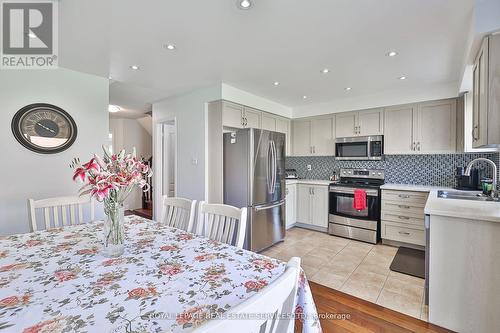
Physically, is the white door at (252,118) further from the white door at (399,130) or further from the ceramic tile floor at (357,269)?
the white door at (399,130)

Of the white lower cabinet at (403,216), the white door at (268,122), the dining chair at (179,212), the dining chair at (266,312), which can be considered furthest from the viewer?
the white door at (268,122)

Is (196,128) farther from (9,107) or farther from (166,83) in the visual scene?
(9,107)

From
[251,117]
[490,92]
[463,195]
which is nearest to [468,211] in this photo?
[490,92]

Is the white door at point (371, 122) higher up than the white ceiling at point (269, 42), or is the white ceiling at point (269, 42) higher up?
the white ceiling at point (269, 42)

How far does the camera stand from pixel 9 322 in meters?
0.69

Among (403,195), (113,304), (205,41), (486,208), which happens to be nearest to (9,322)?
(113,304)

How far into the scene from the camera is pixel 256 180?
3.04m

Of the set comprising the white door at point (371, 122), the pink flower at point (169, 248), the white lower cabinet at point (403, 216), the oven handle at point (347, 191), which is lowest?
the white lower cabinet at point (403, 216)

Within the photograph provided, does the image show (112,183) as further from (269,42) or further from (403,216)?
(403,216)

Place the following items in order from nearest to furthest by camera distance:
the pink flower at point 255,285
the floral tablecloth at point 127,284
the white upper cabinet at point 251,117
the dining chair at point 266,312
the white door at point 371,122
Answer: the dining chair at point 266,312 → the floral tablecloth at point 127,284 → the pink flower at point 255,285 → the white upper cabinet at point 251,117 → the white door at point 371,122

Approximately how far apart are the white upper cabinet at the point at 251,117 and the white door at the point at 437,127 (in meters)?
2.41

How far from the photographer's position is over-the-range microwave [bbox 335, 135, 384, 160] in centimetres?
364

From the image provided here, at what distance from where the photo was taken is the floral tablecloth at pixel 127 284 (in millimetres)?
704

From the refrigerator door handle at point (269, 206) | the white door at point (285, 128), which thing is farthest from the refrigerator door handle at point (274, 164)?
the white door at point (285, 128)
